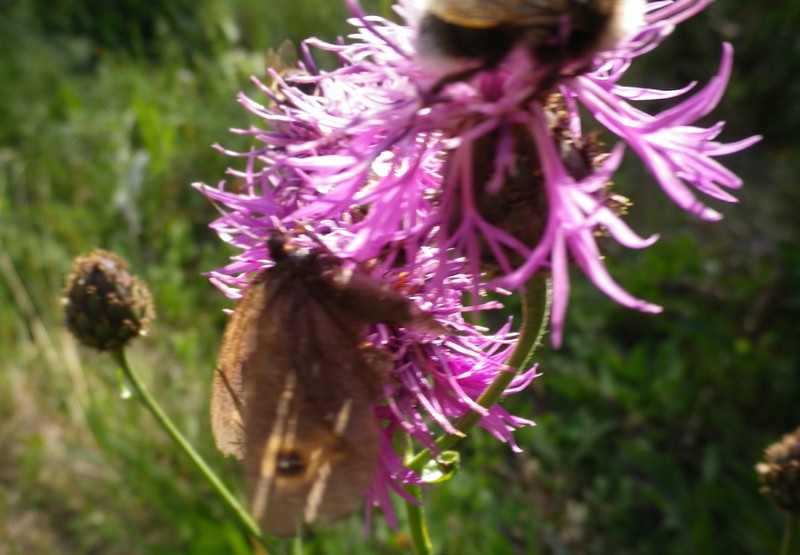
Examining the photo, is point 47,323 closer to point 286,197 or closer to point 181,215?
point 181,215

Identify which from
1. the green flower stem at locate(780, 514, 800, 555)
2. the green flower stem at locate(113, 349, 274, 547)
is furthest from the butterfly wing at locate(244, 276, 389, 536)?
the green flower stem at locate(780, 514, 800, 555)

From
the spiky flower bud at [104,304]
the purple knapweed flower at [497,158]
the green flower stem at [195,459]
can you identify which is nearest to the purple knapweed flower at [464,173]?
the purple knapweed flower at [497,158]

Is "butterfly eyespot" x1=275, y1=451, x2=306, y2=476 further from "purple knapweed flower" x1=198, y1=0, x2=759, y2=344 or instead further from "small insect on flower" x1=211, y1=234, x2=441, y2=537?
"purple knapweed flower" x1=198, y1=0, x2=759, y2=344

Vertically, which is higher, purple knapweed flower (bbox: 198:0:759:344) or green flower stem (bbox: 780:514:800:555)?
purple knapweed flower (bbox: 198:0:759:344)

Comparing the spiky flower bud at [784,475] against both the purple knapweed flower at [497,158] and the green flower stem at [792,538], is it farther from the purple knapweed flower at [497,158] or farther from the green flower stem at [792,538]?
the purple knapweed flower at [497,158]

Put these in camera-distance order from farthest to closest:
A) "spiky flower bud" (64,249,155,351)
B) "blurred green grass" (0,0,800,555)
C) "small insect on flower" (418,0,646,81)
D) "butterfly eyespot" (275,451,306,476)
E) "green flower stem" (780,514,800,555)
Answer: "blurred green grass" (0,0,800,555) < "spiky flower bud" (64,249,155,351) < "green flower stem" (780,514,800,555) < "butterfly eyespot" (275,451,306,476) < "small insect on flower" (418,0,646,81)

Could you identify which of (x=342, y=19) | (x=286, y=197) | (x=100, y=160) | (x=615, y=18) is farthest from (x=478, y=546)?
(x=342, y=19)
